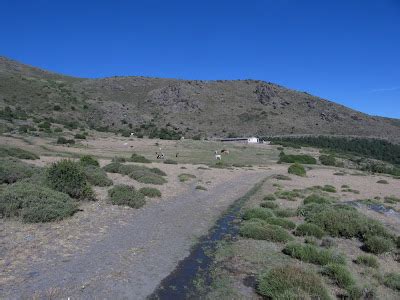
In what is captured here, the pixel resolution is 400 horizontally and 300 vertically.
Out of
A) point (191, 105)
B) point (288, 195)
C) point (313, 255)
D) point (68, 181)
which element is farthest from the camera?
point (191, 105)

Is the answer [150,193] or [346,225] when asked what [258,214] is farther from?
[150,193]

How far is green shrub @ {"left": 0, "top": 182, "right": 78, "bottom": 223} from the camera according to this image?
1504cm

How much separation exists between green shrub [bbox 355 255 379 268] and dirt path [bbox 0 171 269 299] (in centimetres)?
540

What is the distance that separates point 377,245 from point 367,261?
197cm

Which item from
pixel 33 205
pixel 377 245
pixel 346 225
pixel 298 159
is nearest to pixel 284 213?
pixel 346 225

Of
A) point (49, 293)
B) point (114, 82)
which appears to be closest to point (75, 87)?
point (114, 82)

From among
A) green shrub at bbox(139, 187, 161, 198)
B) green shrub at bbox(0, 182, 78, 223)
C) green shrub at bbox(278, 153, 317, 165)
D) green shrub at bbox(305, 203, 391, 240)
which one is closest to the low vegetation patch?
green shrub at bbox(305, 203, 391, 240)

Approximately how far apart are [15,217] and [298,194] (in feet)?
61.6

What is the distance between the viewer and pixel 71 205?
55.2 ft

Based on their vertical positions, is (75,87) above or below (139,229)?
above

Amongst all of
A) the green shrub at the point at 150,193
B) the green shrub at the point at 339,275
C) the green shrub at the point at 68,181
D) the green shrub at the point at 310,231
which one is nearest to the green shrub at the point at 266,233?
the green shrub at the point at 310,231

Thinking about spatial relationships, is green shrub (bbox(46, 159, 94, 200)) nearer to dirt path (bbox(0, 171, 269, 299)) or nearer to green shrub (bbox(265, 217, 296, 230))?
dirt path (bbox(0, 171, 269, 299))

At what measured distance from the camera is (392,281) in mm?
10812

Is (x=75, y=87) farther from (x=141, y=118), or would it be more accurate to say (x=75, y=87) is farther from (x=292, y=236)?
(x=292, y=236)
